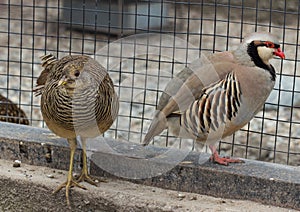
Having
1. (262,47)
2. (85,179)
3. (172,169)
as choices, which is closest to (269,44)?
(262,47)

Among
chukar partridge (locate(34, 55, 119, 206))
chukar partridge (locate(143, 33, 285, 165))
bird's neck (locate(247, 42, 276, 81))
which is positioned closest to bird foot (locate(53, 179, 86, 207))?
chukar partridge (locate(34, 55, 119, 206))

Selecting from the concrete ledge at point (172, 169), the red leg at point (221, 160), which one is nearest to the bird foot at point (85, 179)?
the concrete ledge at point (172, 169)

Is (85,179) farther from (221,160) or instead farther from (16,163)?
(221,160)

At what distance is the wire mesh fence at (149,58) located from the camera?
19.4 feet

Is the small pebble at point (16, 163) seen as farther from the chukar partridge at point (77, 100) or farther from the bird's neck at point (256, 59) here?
the bird's neck at point (256, 59)

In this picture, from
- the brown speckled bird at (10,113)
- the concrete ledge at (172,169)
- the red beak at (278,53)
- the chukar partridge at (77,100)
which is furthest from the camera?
the brown speckled bird at (10,113)

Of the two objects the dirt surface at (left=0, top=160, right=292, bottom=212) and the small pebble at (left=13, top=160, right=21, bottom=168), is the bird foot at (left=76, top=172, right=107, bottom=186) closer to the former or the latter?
the dirt surface at (left=0, top=160, right=292, bottom=212)

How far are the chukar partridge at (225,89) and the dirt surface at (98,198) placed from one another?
16.6 inches

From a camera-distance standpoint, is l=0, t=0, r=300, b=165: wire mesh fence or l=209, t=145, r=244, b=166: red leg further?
l=0, t=0, r=300, b=165: wire mesh fence

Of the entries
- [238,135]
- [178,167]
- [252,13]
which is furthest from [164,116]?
[252,13]

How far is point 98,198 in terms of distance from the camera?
4.70 m

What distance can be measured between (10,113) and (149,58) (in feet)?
6.81

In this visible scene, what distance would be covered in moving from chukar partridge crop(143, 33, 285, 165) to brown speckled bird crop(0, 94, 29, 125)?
1835 mm

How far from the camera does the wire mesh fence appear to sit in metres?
5.90
